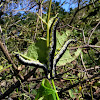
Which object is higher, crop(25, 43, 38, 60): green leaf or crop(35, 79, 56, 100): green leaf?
crop(25, 43, 38, 60): green leaf

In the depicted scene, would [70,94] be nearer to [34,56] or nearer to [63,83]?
[63,83]

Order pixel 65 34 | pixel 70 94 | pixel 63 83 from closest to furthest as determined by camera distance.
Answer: pixel 65 34 < pixel 70 94 < pixel 63 83

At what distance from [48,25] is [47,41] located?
32mm

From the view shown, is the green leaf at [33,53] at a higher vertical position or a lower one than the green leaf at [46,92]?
higher

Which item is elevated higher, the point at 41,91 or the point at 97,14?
the point at 97,14

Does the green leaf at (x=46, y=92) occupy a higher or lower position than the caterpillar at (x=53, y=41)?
lower

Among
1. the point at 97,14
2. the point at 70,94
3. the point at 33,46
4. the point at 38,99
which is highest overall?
the point at 97,14

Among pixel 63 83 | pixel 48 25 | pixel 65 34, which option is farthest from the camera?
pixel 63 83

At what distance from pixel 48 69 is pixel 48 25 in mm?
96

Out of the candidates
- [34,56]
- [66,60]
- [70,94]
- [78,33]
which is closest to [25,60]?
[34,56]

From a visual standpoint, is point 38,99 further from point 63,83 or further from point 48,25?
point 63,83

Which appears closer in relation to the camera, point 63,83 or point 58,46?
point 58,46

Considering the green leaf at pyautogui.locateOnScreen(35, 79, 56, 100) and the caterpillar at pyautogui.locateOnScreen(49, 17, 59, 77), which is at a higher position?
the caterpillar at pyautogui.locateOnScreen(49, 17, 59, 77)

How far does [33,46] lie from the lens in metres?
0.29
